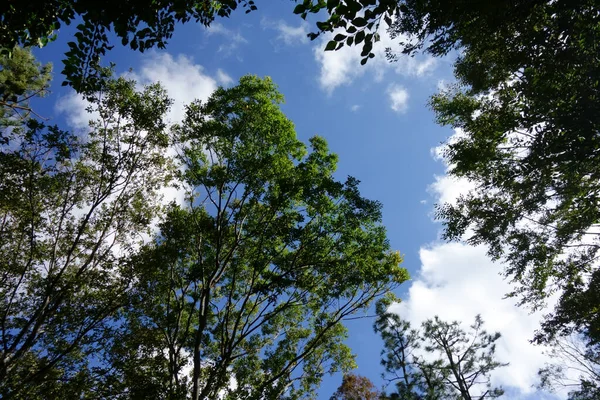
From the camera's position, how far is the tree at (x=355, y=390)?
76.6 feet

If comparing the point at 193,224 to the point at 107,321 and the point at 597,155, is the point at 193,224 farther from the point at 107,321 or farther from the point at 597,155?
the point at 597,155

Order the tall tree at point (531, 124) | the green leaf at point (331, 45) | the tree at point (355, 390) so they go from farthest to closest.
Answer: the tree at point (355, 390) → the tall tree at point (531, 124) → the green leaf at point (331, 45)

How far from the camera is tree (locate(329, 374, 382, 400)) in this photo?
23359 mm

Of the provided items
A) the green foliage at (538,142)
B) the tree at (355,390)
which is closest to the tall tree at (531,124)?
the green foliage at (538,142)

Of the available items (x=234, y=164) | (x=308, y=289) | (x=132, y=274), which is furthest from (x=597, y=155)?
(x=132, y=274)

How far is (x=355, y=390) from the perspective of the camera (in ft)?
77.9

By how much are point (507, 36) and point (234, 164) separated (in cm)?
Result: 878

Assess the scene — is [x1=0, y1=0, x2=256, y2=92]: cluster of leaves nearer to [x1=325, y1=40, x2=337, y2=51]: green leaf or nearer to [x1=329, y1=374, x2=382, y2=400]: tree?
[x1=325, y1=40, x2=337, y2=51]: green leaf

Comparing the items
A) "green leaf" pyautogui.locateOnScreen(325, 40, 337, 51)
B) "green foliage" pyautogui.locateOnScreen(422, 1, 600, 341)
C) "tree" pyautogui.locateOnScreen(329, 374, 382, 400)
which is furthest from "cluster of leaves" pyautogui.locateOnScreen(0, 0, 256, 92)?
"tree" pyautogui.locateOnScreen(329, 374, 382, 400)

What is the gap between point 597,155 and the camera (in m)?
7.43

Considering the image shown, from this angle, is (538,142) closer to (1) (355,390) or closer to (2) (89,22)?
(2) (89,22)

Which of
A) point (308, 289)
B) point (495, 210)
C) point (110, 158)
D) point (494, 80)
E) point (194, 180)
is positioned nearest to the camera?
point (494, 80)

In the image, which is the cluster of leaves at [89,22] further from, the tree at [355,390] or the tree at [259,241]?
the tree at [355,390]

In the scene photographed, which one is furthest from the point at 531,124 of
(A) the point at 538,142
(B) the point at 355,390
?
(B) the point at 355,390
